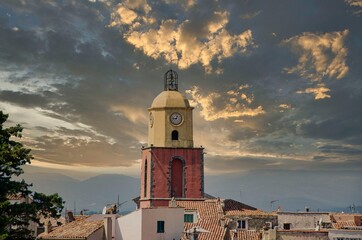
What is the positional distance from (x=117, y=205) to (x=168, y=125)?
15961 mm

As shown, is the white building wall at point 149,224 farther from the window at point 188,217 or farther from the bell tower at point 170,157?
the bell tower at point 170,157

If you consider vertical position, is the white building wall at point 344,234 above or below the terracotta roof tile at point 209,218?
below

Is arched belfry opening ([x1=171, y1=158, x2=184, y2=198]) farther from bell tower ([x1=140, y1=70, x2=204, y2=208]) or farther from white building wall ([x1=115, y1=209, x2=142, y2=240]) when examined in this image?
white building wall ([x1=115, y1=209, x2=142, y2=240])

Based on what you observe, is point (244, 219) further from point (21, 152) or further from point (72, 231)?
point (21, 152)

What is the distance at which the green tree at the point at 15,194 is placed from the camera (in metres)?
40.3

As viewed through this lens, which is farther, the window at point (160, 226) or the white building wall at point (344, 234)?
the window at point (160, 226)

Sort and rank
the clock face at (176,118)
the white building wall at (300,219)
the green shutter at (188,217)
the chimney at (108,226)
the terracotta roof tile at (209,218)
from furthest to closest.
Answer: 1. the clock face at (176,118)
2. the white building wall at (300,219)
3. the green shutter at (188,217)
4. the chimney at (108,226)
5. the terracotta roof tile at (209,218)

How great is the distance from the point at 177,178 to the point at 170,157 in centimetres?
281

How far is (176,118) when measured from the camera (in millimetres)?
80375

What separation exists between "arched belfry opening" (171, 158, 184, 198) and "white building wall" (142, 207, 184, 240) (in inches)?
773

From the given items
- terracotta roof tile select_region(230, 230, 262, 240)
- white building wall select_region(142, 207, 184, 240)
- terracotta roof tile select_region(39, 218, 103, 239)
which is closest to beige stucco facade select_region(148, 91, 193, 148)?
terracotta roof tile select_region(230, 230, 262, 240)

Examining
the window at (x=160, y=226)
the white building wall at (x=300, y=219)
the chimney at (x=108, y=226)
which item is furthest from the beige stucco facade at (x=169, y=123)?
the window at (x=160, y=226)

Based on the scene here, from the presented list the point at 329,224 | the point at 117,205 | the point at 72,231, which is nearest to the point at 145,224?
the point at 72,231

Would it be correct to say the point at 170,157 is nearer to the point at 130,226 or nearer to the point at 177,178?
the point at 177,178
